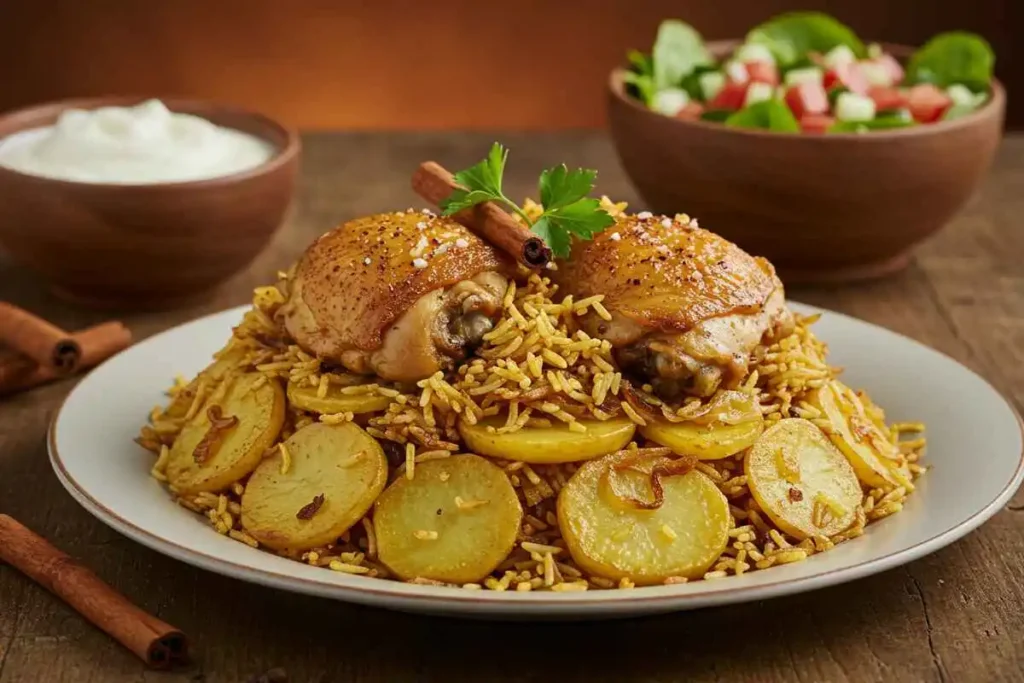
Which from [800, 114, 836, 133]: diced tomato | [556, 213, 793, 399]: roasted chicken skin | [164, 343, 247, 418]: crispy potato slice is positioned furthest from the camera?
[800, 114, 836, 133]: diced tomato

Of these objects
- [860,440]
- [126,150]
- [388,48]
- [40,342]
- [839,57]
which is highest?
[860,440]

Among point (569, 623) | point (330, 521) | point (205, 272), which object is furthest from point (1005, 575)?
point (205, 272)

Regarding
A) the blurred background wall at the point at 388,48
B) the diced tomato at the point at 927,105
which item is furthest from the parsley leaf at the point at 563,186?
the blurred background wall at the point at 388,48

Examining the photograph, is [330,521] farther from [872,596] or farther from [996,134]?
[996,134]

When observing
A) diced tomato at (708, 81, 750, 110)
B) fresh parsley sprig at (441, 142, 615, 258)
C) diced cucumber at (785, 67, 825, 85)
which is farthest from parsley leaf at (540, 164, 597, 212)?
diced cucumber at (785, 67, 825, 85)

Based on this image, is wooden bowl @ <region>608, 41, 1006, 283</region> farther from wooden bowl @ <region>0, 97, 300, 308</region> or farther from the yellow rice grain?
the yellow rice grain

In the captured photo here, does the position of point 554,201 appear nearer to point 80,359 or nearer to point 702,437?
point 702,437

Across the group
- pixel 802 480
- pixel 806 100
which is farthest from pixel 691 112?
pixel 802 480
